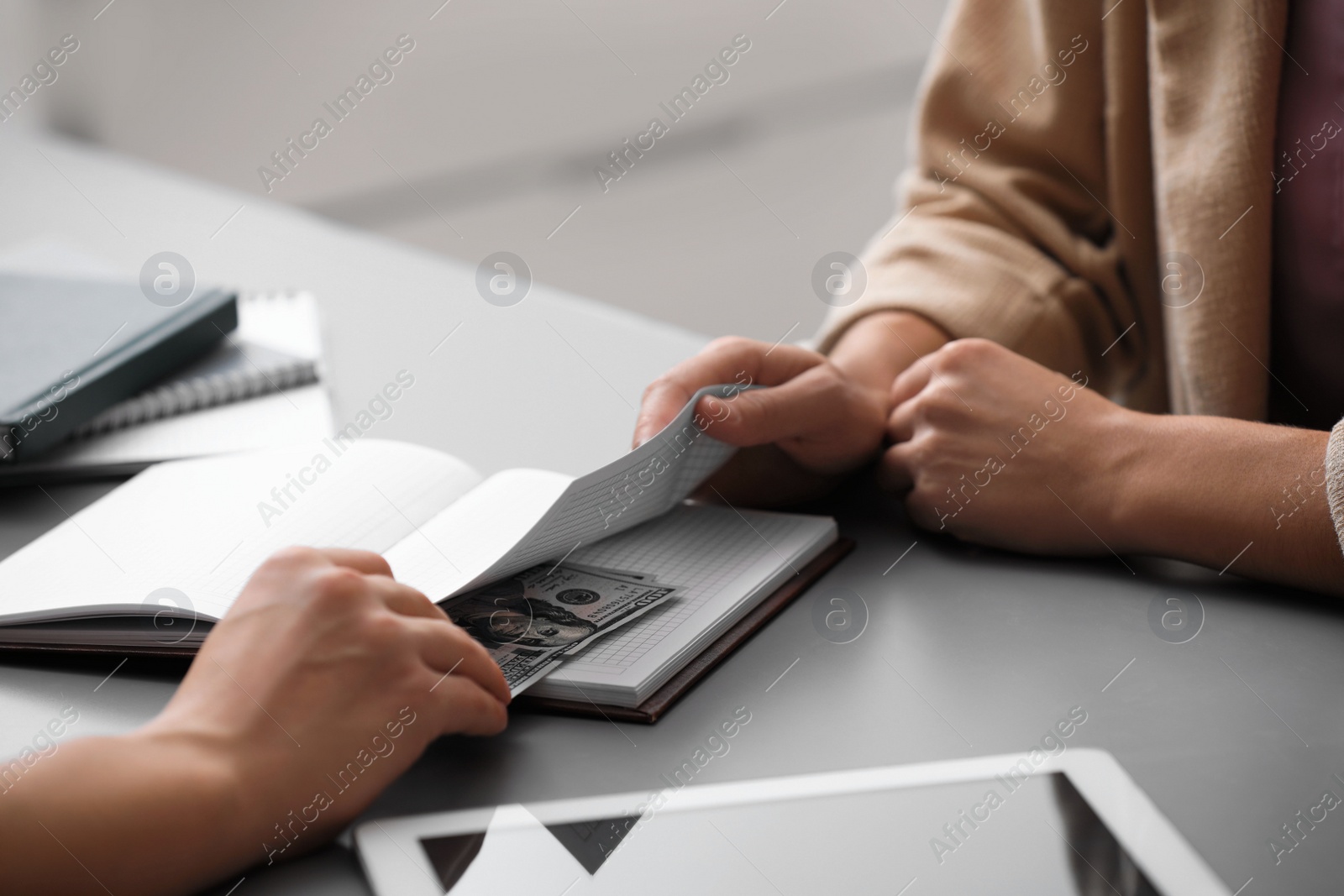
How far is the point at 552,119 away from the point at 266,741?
246cm

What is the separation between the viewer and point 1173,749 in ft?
1.77

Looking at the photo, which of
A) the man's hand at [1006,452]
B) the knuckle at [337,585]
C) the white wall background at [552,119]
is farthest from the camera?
the white wall background at [552,119]

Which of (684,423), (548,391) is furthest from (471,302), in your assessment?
(684,423)

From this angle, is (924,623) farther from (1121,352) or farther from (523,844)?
(1121,352)

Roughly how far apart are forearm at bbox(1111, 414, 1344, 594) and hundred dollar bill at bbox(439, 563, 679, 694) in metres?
0.31

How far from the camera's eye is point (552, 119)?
9.02ft

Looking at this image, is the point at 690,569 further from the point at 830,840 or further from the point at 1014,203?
the point at 1014,203

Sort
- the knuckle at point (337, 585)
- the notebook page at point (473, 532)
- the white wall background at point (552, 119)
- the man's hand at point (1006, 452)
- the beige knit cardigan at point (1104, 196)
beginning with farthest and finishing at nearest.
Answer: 1. the white wall background at point (552, 119)
2. the beige knit cardigan at point (1104, 196)
3. the man's hand at point (1006, 452)
4. the notebook page at point (473, 532)
5. the knuckle at point (337, 585)

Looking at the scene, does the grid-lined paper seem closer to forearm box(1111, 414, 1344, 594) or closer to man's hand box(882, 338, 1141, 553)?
man's hand box(882, 338, 1141, 553)

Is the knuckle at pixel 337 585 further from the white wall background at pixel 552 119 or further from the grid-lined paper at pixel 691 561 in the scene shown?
the white wall background at pixel 552 119

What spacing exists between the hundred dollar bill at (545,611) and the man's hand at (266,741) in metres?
0.04

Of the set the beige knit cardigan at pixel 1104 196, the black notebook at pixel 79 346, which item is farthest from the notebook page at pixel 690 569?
the black notebook at pixel 79 346

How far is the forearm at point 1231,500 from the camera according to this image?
0.67 metres

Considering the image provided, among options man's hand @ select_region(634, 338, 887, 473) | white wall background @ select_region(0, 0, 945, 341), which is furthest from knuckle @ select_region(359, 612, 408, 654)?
white wall background @ select_region(0, 0, 945, 341)
